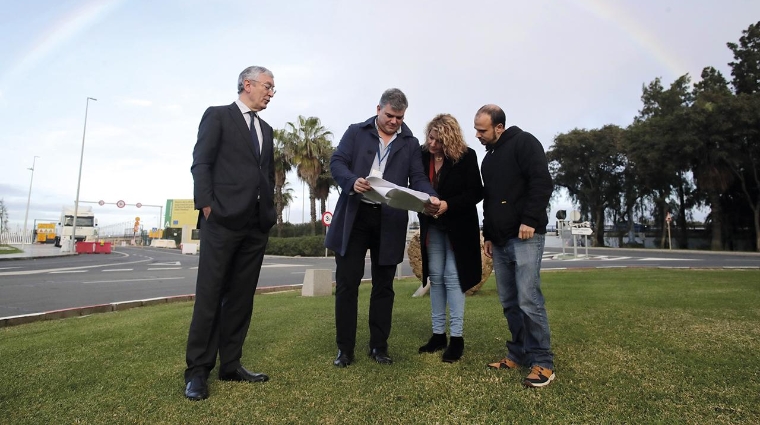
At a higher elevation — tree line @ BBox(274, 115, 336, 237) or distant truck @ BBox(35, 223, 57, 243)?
tree line @ BBox(274, 115, 336, 237)

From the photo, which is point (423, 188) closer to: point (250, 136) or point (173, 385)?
point (250, 136)

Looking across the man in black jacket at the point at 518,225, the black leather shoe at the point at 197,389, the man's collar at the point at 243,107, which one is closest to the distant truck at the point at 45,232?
the man's collar at the point at 243,107

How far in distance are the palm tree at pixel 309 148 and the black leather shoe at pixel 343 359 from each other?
100 feet

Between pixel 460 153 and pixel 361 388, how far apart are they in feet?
5.79

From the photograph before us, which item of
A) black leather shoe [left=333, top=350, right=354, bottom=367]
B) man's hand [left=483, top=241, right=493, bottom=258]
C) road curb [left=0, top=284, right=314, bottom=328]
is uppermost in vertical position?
man's hand [left=483, top=241, right=493, bottom=258]

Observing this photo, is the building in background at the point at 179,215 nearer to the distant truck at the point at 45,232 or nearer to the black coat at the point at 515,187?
the distant truck at the point at 45,232

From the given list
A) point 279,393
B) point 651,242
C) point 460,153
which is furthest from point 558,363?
point 651,242

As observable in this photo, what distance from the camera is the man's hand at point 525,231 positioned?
9.33 ft

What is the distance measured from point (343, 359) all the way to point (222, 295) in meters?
0.91

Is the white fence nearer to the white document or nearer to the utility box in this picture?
the utility box

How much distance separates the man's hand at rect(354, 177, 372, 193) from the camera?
2.97 m

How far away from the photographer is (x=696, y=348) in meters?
3.34

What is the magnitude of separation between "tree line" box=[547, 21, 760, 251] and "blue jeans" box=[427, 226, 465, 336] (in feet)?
107

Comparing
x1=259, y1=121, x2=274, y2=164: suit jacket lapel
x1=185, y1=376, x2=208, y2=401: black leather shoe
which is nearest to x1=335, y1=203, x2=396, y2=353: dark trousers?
x1=259, y1=121, x2=274, y2=164: suit jacket lapel
